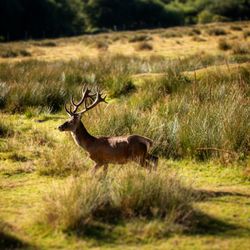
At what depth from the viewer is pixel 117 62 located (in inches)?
779

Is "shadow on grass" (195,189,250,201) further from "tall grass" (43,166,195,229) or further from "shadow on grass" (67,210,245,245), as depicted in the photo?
"shadow on grass" (67,210,245,245)

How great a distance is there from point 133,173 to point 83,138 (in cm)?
165

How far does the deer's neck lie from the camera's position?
788 centimetres

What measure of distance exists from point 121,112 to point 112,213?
4138 millimetres

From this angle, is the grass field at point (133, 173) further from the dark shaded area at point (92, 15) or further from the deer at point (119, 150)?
the dark shaded area at point (92, 15)

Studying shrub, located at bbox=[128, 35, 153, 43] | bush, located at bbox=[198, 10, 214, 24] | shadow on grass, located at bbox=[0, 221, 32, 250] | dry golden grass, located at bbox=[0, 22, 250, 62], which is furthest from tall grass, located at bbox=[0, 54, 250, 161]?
bush, located at bbox=[198, 10, 214, 24]

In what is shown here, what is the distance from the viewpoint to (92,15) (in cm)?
6862

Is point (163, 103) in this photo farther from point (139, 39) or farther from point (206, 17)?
point (206, 17)

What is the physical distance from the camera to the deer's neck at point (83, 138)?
788 centimetres

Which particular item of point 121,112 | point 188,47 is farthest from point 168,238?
point 188,47

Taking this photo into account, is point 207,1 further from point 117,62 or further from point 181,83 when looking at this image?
point 181,83

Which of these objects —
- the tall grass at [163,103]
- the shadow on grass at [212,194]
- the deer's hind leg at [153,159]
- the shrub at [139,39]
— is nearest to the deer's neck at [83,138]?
the deer's hind leg at [153,159]

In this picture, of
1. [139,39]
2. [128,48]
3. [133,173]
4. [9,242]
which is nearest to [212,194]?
[133,173]

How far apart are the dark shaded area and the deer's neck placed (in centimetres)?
4437
